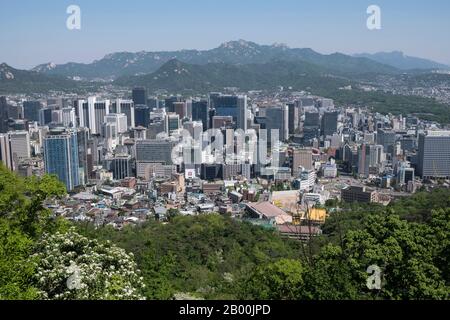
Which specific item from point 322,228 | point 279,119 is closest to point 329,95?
point 279,119

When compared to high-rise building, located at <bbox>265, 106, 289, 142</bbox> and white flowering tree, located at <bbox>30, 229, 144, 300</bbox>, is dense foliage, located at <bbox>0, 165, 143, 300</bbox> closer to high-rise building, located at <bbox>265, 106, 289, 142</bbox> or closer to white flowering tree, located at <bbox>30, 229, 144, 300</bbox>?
white flowering tree, located at <bbox>30, 229, 144, 300</bbox>

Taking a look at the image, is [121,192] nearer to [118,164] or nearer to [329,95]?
[118,164]

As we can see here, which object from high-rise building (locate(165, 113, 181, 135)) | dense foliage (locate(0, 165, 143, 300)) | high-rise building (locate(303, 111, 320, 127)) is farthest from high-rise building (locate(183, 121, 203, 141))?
dense foliage (locate(0, 165, 143, 300))

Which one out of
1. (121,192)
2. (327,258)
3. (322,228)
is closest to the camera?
(327,258)

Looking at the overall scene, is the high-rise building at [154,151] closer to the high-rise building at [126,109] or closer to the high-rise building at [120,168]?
the high-rise building at [120,168]

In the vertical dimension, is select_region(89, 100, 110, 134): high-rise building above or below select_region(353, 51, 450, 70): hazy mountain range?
below

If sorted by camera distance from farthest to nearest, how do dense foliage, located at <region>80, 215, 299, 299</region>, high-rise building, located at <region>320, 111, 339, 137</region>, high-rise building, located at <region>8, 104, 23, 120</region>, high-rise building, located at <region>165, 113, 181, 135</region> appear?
high-rise building, located at <region>320, 111, 339, 137</region> → high-rise building, located at <region>8, 104, 23, 120</region> → high-rise building, located at <region>165, 113, 181, 135</region> → dense foliage, located at <region>80, 215, 299, 299</region>

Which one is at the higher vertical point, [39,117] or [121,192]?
[39,117]

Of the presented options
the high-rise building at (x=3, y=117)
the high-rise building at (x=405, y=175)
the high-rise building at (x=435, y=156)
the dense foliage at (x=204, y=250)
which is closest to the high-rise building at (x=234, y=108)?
the high-rise building at (x=435, y=156)
